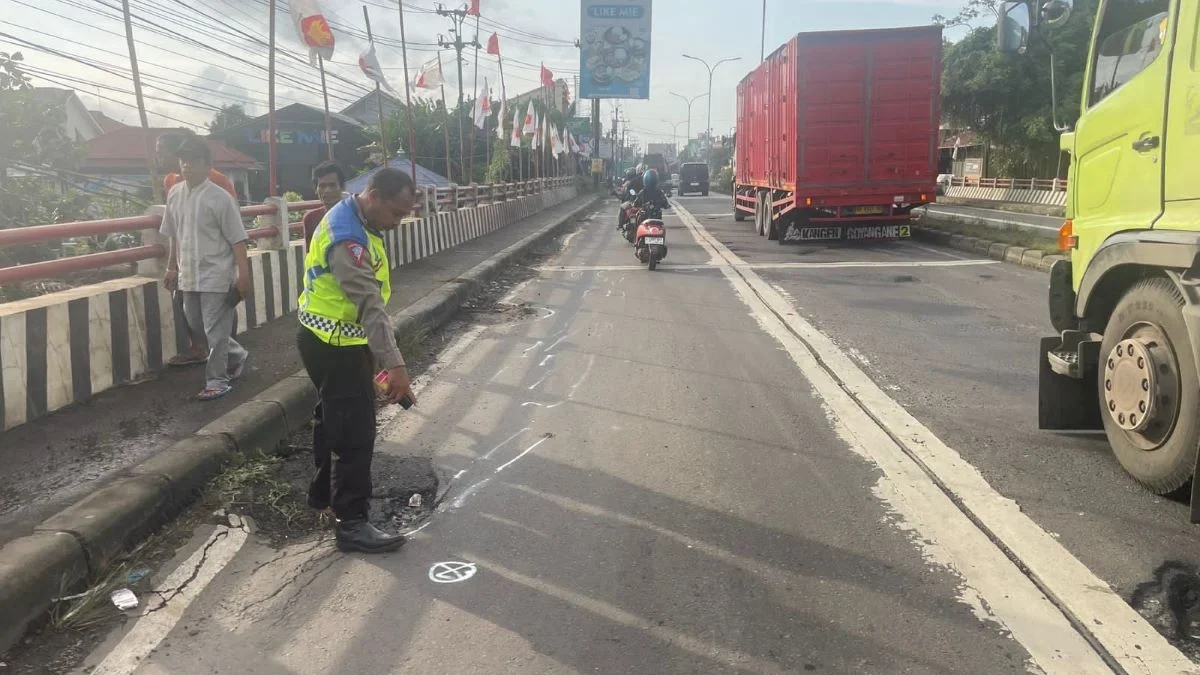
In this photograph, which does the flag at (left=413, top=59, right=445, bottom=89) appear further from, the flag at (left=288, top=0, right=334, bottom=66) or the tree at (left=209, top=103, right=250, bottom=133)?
the tree at (left=209, top=103, right=250, bottom=133)

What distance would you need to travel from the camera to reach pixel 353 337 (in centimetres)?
369

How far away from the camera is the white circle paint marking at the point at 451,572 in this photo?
11.1ft

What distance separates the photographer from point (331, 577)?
3.47 metres

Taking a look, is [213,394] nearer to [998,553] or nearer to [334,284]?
[334,284]

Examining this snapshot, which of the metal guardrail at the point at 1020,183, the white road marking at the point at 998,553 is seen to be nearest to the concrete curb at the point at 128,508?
the white road marking at the point at 998,553

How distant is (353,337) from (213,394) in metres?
2.28

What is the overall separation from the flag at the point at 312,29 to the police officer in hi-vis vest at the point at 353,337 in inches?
283

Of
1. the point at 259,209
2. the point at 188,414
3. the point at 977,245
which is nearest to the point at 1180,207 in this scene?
the point at 188,414

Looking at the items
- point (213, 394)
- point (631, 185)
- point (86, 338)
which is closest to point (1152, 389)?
point (213, 394)

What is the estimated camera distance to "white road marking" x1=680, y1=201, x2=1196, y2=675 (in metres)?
2.75

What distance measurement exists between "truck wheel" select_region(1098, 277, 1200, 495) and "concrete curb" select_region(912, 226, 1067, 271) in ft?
24.4

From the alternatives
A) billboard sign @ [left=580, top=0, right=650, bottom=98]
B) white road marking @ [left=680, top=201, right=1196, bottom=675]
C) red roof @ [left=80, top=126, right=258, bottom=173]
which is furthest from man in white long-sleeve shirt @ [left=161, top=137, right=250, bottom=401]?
red roof @ [left=80, top=126, right=258, bottom=173]

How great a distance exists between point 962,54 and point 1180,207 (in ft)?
123

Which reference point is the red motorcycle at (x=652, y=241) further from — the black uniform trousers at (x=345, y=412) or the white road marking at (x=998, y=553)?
the black uniform trousers at (x=345, y=412)
